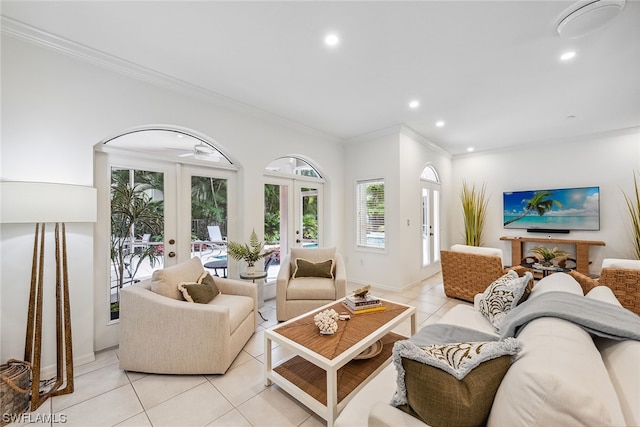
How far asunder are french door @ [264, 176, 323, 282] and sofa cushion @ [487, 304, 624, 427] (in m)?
3.47

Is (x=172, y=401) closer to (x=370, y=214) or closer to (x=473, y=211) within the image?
(x=370, y=214)

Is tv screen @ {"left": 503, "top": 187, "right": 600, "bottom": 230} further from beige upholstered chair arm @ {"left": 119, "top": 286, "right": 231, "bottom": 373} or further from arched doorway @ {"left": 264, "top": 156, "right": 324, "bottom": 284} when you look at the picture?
beige upholstered chair arm @ {"left": 119, "top": 286, "right": 231, "bottom": 373}

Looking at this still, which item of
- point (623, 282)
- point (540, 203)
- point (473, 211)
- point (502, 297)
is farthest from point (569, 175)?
point (502, 297)

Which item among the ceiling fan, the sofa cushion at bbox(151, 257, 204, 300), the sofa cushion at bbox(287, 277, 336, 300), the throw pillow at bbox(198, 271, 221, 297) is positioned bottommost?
the sofa cushion at bbox(287, 277, 336, 300)

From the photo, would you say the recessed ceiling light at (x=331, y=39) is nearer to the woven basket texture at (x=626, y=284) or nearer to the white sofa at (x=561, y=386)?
the white sofa at (x=561, y=386)

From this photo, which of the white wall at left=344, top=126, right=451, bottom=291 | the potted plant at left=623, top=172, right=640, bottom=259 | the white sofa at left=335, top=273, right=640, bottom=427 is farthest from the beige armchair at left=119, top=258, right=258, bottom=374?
the potted plant at left=623, top=172, right=640, bottom=259

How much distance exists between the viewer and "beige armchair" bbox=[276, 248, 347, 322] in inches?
Answer: 120

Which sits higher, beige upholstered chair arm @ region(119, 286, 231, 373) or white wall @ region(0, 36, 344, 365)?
white wall @ region(0, 36, 344, 365)

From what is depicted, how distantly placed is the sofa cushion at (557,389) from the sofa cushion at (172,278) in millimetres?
2413

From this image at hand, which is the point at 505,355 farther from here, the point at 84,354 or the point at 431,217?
the point at 431,217

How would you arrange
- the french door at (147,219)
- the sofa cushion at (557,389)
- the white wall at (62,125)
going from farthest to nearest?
1. the french door at (147,219)
2. the white wall at (62,125)
3. the sofa cushion at (557,389)

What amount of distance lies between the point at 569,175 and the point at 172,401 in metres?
7.08

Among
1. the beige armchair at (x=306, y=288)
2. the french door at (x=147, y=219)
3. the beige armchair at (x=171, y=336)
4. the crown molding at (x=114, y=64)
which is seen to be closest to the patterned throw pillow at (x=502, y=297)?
the beige armchair at (x=306, y=288)

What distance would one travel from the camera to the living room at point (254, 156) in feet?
6.73
